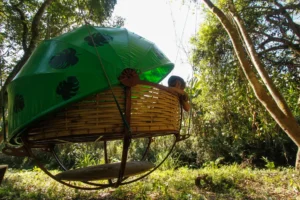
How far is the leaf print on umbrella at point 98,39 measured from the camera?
100cm

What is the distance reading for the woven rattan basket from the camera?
86 centimetres

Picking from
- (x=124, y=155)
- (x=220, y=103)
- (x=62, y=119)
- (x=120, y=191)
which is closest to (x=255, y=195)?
(x=120, y=191)

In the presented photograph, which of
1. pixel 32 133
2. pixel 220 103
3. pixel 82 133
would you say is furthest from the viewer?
pixel 220 103

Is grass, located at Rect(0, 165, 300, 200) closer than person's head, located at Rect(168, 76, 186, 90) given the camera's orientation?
No

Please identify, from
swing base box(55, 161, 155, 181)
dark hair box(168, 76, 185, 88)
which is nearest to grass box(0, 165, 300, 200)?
swing base box(55, 161, 155, 181)

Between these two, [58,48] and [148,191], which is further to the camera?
[148,191]

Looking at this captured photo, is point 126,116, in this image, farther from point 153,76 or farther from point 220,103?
point 220,103

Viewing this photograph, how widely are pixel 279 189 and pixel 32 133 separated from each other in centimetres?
396

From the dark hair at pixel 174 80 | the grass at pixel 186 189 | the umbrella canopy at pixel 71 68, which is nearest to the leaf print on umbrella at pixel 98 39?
the umbrella canopy at pixel 71 68

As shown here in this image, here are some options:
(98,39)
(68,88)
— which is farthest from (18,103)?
(98,39)

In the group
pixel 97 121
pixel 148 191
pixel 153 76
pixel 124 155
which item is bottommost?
pixel 148 191

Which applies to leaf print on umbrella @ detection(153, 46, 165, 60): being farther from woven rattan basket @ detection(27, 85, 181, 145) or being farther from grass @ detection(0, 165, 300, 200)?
grass @ detection(0, 165, 300, 200)

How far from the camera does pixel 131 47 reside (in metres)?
1.01

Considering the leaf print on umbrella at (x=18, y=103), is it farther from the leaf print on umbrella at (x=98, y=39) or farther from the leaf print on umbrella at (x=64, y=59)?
the leaf print on umbrella at (x=98, y=39)
